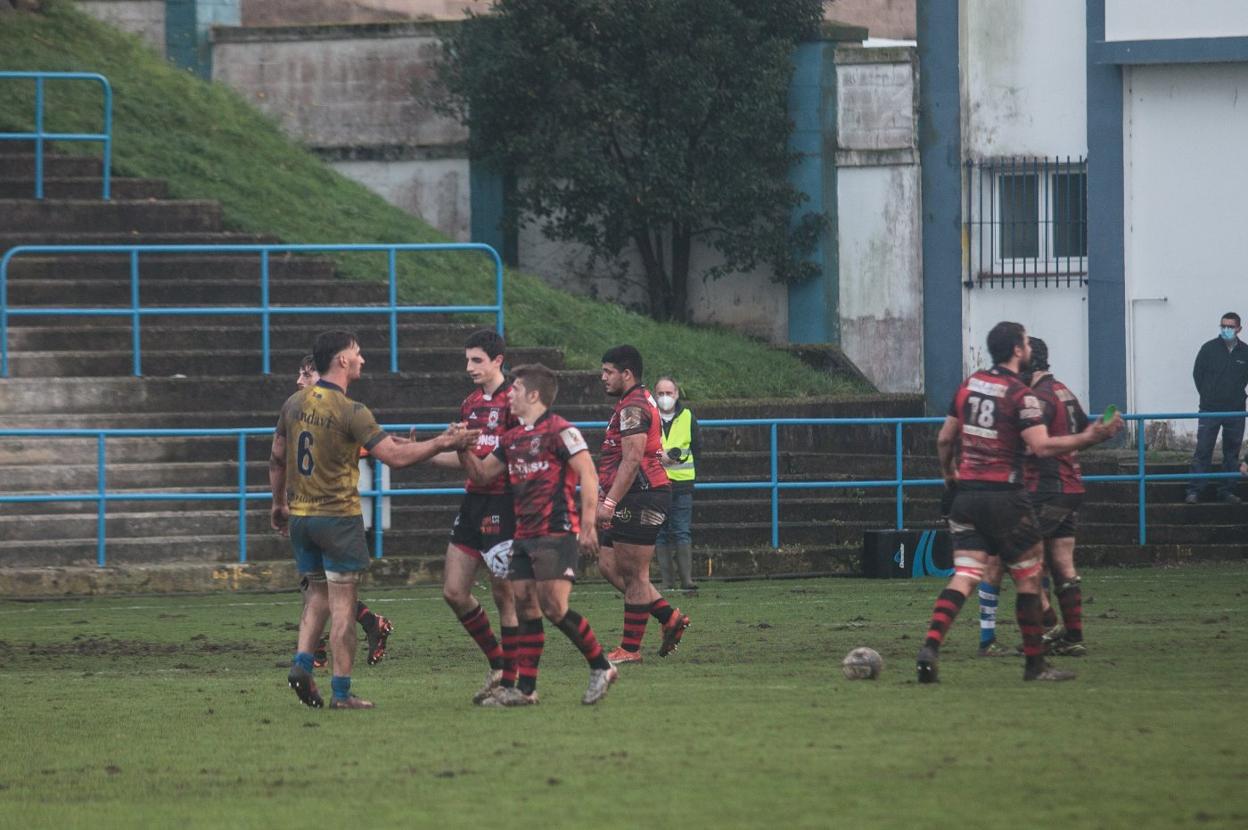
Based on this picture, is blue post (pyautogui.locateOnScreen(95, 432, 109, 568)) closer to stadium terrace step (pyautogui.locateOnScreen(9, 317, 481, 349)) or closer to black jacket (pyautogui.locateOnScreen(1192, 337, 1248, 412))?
stadium terrace step (pyautogui.locateOnScreen(9, 317, 481, 349))

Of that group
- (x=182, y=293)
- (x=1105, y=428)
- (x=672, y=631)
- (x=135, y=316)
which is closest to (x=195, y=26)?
(x=182, y=293)

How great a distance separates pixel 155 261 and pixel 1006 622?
11740 millimetres

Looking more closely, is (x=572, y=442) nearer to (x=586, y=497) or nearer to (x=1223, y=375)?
(x=586, y=497)

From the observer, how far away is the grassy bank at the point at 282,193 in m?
23.4

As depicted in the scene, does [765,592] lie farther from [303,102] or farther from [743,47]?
[303,102]

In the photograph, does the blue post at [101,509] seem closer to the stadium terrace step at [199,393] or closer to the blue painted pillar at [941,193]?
the stadium terrace step at [199,393]

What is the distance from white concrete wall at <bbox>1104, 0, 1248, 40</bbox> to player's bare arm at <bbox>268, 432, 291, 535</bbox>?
54.8 feet

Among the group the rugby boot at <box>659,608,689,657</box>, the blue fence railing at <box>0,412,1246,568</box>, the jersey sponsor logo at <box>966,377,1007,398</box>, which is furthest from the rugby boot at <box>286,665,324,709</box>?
the blue fence railing at <box>0,412,1246,568</box>

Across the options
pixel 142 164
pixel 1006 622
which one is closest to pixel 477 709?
pixel 1006 622

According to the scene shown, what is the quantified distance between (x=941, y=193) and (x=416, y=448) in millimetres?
16527

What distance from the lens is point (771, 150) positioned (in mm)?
25516

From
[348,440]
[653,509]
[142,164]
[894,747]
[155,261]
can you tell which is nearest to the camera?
[894,747]

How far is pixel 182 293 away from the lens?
21.5 m

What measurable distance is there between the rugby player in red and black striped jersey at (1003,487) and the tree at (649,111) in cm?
1465
